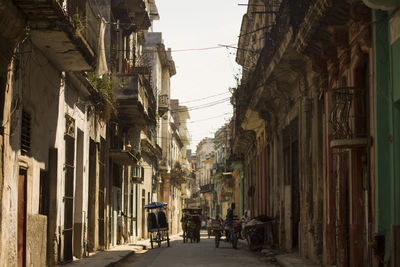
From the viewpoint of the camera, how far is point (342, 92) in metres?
12.6

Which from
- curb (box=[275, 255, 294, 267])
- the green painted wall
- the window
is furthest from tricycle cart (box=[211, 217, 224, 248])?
the green painted wall

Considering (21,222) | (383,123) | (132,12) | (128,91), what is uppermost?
(132,12)

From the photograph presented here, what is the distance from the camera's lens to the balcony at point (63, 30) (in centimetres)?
1140

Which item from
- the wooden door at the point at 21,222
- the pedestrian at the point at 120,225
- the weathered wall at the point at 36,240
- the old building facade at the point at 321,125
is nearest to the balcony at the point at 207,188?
the pedestrian at the point at 120,225

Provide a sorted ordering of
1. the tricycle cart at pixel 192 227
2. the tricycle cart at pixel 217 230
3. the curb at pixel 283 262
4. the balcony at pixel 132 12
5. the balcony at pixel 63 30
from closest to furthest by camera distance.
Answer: the balcony at pixel 63 30 → the curb at pixel 283 262 → the balcony at pixel 132 12 → the tricycle cart at pixel 217 230 → the tricycle cart at pixel 192 227

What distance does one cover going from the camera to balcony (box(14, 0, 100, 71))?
449 inches

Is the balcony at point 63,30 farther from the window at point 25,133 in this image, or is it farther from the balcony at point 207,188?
the balcony at point 207,188

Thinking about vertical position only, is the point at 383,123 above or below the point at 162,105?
Result: below

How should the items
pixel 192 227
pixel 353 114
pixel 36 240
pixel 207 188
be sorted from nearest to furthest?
pixel 353 114 < pixel 36 240 < pixel 192 227 < pixel 207 188

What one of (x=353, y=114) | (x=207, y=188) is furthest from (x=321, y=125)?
(x=207, y=188)

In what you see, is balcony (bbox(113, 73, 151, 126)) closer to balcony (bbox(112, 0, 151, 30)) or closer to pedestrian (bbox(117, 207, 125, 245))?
balcony (bbox(112, 0, 151, 30))

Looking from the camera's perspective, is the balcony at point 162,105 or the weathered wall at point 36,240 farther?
the balcony at point 162,105

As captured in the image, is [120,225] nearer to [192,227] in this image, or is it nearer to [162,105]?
[192,227]

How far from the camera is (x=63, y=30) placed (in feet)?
41.9
